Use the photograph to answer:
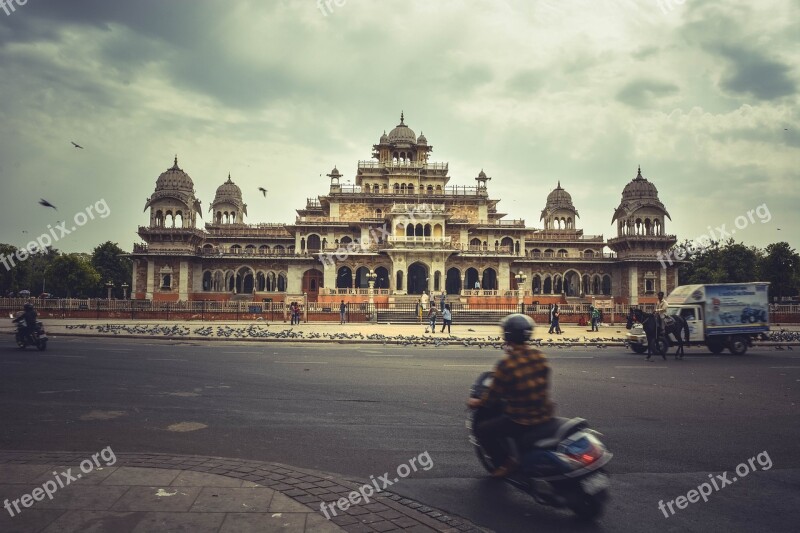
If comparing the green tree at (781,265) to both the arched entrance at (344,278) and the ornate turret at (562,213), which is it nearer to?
the ornate turret at (562,213)

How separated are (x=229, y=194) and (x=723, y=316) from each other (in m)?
57.8

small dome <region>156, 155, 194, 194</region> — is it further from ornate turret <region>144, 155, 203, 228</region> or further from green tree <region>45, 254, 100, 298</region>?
green tree <region>45, 254, 100, 298</region>

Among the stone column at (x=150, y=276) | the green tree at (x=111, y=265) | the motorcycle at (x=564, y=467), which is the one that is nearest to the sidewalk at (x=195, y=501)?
the motorcycle at (x=564, y=467)

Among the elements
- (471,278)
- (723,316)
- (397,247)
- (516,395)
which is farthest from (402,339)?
(471,278)

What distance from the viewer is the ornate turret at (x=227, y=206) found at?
63.8 meters

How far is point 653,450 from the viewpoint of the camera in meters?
6.39

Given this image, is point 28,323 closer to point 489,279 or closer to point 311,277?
point 311,277

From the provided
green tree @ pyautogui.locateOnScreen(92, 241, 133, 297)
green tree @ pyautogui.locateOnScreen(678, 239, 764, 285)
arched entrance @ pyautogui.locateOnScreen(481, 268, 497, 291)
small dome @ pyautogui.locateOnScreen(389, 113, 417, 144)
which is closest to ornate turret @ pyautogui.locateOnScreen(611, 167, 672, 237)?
green tree @ pyautogui.locateOnScreen(678, 239, 764, 285)

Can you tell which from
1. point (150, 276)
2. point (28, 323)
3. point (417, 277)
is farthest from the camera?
point (417, 277)

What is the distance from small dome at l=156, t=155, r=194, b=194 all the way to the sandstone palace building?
112 millimetres

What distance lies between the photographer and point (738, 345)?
18.2 metres

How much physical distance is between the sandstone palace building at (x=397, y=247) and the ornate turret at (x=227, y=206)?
6824 millimetres

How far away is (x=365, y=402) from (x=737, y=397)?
7.21 meters

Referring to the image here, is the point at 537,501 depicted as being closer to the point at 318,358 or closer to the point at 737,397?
the point at 737,397
